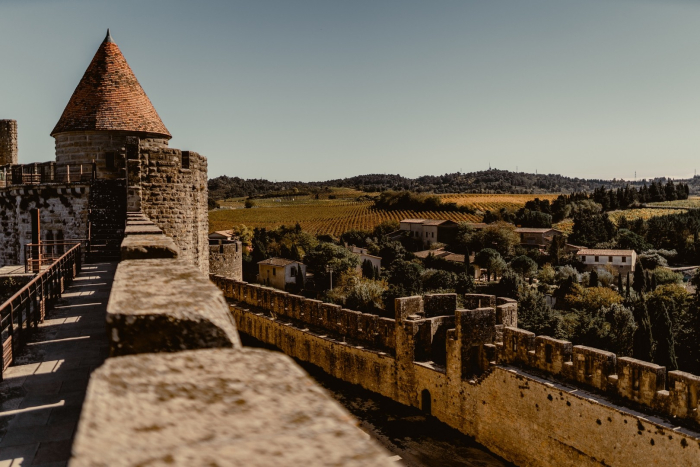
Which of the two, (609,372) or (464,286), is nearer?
(609,372)

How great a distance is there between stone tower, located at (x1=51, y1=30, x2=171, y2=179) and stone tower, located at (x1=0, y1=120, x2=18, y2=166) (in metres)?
8.20

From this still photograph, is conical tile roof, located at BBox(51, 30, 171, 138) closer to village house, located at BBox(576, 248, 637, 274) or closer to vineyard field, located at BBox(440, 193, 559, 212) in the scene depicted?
village house, located at BBox(576, 248, 637, 274)

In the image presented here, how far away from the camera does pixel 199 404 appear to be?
3.74ft

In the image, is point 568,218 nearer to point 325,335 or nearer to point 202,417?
point 325,335

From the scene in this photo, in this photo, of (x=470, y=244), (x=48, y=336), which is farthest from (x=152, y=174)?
(x=470, y=244)

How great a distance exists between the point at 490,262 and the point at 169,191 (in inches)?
1809

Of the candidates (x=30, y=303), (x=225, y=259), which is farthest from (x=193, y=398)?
(x=225, y=259)

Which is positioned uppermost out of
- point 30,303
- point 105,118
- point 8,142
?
point 8,142

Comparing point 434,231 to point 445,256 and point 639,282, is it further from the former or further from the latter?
point 639,282

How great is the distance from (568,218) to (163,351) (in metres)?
95.6

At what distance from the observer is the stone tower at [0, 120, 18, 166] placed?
2122 cm

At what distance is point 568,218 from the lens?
90125mm

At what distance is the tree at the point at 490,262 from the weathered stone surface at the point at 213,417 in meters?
52.0

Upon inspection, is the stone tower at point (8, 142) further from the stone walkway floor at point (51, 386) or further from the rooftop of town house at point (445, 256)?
the rooftop of town house at point (445, 256)
